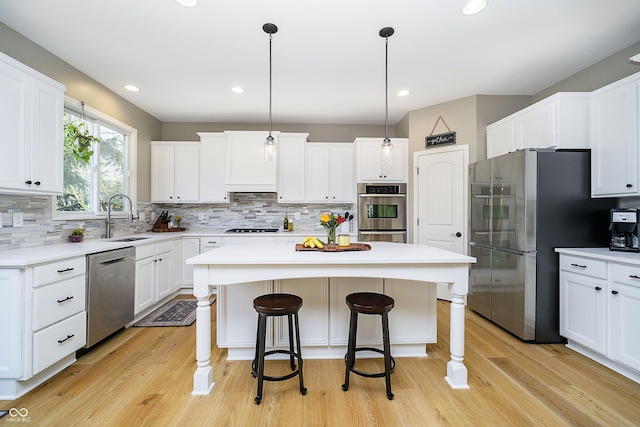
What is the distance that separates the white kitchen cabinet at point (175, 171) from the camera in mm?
4284

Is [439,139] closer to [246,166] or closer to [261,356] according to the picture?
[246,166]

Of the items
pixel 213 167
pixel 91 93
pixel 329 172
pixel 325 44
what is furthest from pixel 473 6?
pixel 91 93

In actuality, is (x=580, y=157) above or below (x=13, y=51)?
below

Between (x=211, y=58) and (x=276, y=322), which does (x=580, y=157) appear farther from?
(x=211, y=58)

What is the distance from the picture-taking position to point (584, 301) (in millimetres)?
2273

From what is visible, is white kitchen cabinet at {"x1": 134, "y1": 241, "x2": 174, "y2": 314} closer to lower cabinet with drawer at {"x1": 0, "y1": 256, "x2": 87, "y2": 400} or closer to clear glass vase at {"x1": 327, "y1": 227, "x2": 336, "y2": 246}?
lower cabinet with drawer at {"x1": 0, "y1": 256, "x2": 87, "y2": 400}

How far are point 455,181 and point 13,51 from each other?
4659 millimetres

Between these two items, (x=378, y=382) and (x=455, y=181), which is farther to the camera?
(x=455, y=181)

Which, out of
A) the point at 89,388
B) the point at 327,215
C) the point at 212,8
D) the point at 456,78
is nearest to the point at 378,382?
the point at 327,215

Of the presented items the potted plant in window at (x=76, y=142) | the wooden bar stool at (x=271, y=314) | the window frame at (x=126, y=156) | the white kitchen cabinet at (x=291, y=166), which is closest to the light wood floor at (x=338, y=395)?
the wooden bar stool at (x=271, y=314)

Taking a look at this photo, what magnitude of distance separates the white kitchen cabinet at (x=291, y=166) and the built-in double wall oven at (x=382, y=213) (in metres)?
1.01

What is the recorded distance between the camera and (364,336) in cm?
227

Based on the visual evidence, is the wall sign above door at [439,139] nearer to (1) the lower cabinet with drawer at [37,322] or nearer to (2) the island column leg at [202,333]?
(2) the island column leg at [202,333]

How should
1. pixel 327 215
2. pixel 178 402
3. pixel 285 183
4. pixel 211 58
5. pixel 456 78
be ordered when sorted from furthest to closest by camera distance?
pixel 285 183
pixel 456 78
pixel 211 58
pixel 327 215
pixel 178 402
